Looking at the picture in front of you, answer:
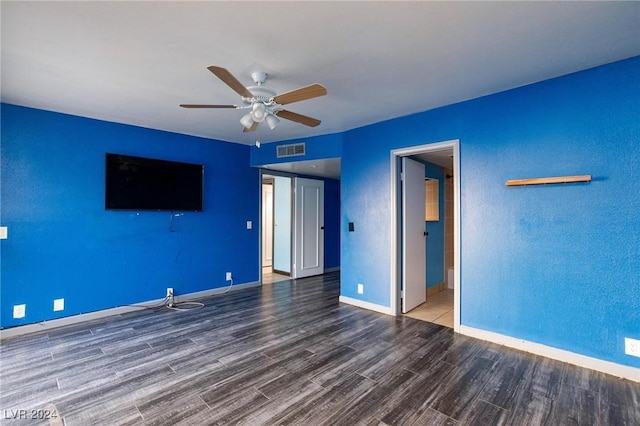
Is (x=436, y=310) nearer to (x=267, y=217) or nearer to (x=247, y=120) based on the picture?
(x=247, y=120)

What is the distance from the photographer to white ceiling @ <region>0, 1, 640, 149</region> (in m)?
1.70

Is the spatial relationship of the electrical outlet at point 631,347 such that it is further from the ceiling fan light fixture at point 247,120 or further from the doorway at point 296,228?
the doorway at point 296,228

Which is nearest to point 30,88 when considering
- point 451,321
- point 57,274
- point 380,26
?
point 57,274

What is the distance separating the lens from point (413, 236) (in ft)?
13.1

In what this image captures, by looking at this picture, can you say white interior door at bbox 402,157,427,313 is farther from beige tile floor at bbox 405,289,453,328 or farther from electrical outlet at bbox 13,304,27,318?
electrical outlet at bbox 13,304,27,318

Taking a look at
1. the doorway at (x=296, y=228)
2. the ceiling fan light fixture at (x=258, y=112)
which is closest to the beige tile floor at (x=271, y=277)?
the doorway at (x=296, y=228)

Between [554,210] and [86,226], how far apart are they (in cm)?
510

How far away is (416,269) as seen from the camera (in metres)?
4.08

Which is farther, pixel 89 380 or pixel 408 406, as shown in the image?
pixel 89 380

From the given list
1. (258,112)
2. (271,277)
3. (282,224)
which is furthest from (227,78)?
(271,277)

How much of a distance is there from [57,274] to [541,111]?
541 cm

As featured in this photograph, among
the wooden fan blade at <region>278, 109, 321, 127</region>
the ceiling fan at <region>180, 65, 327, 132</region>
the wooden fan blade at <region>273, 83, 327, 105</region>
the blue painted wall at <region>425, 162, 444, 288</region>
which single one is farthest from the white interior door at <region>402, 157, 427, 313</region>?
the wooden fan blade at <region>273, 83, 327, 105</region>

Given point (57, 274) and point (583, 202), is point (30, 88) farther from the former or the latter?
point (583, 202)

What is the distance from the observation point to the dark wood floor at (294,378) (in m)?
1.85
